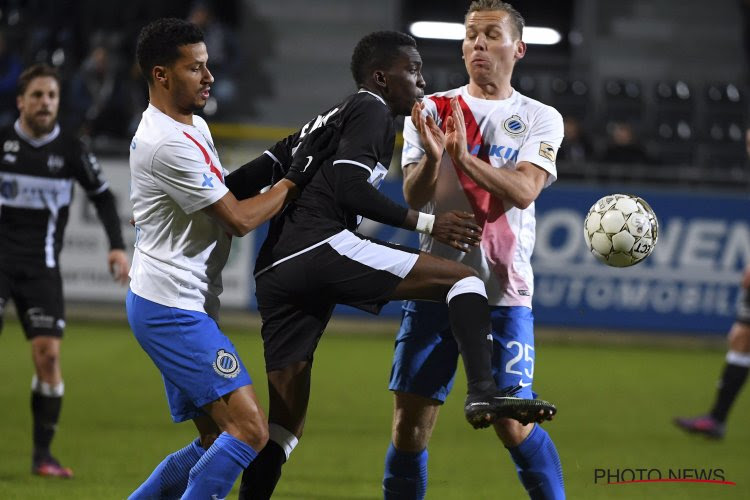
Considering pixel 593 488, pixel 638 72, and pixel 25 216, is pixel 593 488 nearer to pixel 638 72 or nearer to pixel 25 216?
pixel 25 216

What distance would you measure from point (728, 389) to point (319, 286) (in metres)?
5.04

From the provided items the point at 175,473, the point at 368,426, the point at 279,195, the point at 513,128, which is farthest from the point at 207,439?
the point at 368,426

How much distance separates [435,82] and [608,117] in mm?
2505

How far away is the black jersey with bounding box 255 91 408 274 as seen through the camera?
180 inches

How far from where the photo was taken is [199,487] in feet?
14.7

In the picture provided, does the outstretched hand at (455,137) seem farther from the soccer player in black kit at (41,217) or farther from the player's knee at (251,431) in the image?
the soccer player in black kit at (41,217)

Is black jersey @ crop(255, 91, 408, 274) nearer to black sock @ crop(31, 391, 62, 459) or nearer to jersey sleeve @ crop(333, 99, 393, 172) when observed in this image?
jersey sleeve @ crop(333, 99, 393, 172)

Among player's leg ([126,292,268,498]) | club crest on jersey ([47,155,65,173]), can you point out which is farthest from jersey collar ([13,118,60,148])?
player's leg ([126,292,268,498])

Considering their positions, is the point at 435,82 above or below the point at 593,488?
above

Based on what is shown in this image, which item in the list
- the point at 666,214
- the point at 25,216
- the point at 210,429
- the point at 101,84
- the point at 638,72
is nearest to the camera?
the point at 210,429

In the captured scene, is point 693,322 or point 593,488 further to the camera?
point 693,322

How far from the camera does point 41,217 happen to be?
7234mm

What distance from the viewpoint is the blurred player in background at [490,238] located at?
16.6 feet

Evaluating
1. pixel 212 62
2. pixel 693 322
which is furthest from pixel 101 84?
pixel 693 322
